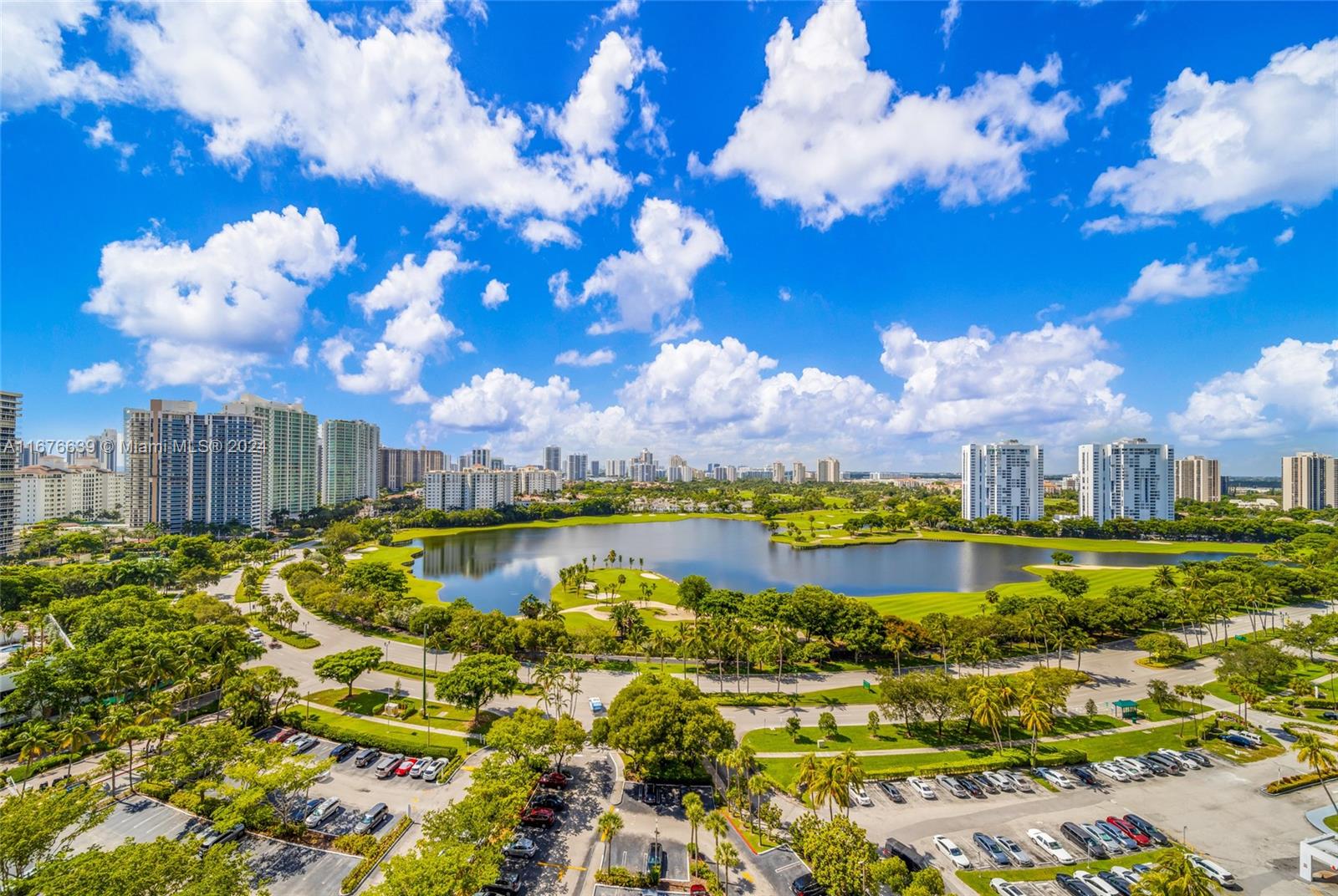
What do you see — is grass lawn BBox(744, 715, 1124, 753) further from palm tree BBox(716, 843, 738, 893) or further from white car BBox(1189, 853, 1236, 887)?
palm tree BBox(716, 843, 738, 893)

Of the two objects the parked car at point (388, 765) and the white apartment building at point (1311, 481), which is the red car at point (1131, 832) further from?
the white apartment building at point (1311, 481)

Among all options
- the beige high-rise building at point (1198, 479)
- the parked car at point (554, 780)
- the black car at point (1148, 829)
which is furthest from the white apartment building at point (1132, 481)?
the parked car at point (554, 780)

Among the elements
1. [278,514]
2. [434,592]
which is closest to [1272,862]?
[434,592]

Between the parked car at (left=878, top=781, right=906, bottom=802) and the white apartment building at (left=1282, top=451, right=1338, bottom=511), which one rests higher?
the white apartment building at (left=1282, top=451, right=1338, bottom=511)

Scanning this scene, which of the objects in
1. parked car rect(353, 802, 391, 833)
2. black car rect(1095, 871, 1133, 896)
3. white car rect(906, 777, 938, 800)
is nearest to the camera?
black car rect(1095, 871, 1133, 896)

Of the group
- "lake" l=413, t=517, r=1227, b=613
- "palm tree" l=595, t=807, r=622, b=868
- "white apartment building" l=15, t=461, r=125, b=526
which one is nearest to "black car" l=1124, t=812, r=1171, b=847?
"palm tree" l=595, t=807, r=622, b=868

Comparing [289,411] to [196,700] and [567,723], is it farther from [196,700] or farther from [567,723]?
[567,723]
